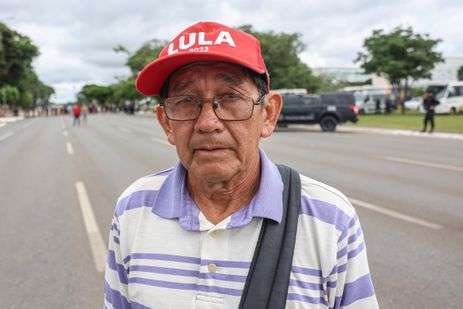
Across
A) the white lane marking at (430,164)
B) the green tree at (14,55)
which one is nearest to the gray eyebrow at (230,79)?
the white lane marking at (430,164)

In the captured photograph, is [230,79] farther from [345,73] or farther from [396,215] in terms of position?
[345,73]

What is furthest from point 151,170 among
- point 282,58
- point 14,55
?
point 14,55

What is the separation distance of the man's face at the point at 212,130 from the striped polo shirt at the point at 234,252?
12 cm

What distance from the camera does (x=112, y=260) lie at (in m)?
1.85

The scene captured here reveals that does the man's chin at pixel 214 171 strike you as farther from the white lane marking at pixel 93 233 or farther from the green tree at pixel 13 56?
the green tree at pixel 13 56

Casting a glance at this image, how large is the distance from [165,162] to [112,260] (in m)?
11.5

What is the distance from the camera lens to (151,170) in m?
11.7

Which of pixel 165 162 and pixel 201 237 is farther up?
pixel 201 237

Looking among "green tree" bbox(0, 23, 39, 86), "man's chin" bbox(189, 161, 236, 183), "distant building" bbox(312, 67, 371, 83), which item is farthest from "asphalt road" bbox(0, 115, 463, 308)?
"distant building" bbox(312, 67, 371, 83)

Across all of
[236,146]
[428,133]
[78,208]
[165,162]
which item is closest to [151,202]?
[236,146]

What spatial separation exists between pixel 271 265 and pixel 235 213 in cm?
23

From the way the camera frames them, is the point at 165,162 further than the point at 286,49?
No

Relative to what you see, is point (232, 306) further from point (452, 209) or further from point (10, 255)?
point (452, 209)

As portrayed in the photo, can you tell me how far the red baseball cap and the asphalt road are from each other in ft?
10.0
